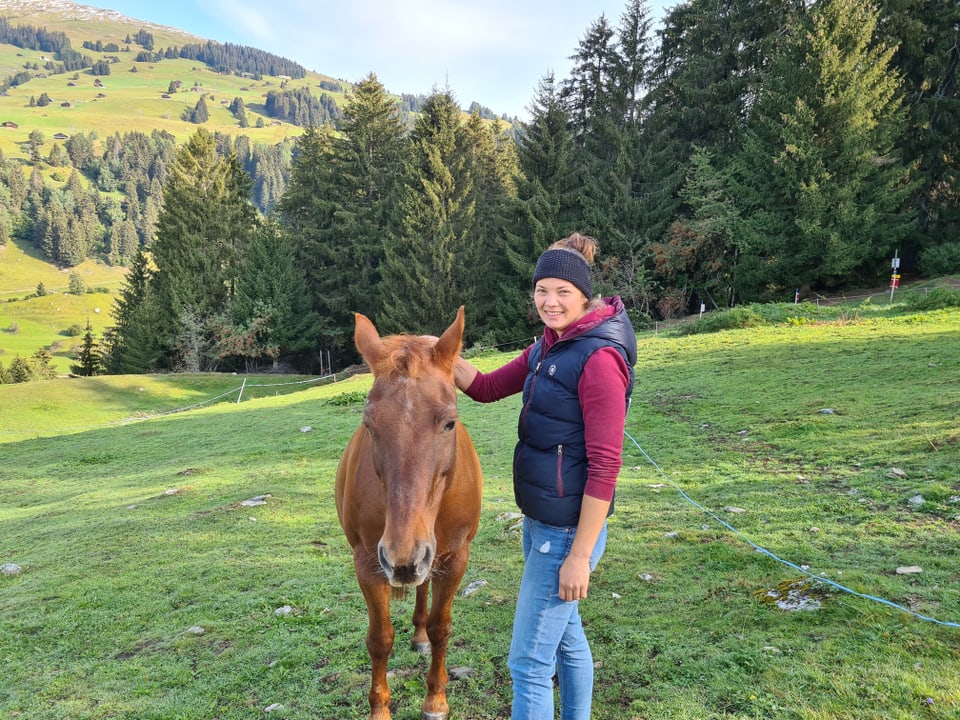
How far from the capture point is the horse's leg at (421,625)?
379 cm

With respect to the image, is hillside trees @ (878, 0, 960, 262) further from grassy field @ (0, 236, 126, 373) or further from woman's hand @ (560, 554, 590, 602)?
grassy field @ (0, 236, 126, 373)

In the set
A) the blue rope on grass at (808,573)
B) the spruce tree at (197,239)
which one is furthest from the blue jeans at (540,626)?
the spruce tree at (197,239)

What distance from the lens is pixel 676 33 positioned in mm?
33469

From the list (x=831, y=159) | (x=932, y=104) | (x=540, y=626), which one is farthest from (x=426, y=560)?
(x=932, y=104)

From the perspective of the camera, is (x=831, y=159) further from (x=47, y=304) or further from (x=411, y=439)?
(x=47, y=304)

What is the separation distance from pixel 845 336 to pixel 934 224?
64.6 ft

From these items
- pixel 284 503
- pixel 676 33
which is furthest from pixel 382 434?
pixel 676 33

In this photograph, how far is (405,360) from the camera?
246 cm

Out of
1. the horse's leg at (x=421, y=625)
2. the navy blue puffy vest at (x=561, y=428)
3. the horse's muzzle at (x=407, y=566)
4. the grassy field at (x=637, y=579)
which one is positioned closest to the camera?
the horse's muzzle at (x=407, y=566)

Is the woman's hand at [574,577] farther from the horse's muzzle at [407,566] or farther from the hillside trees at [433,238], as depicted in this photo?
the hillside trees at [433,238]

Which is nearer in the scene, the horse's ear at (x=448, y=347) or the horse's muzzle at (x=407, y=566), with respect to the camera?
the horse's muzzle at (x=407, y=566)

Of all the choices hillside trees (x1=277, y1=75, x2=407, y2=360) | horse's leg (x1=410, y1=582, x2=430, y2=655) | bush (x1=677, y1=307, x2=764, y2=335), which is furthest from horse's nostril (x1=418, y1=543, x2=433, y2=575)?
hillside trees (x1=277, y1=75, x2=407, y2=360)

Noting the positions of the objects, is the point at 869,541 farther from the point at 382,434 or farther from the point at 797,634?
the point at 382,434

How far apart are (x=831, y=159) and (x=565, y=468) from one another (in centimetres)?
2766
